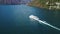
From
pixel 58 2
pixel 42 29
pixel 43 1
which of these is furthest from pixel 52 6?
pixel 42 29

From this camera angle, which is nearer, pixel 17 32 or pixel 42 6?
pixel 17 32

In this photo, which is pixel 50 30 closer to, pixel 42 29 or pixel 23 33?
pixel 42 29

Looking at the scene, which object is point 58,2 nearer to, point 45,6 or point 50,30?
point 45,6

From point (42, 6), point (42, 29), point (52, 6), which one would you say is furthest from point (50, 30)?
point (42, 6)

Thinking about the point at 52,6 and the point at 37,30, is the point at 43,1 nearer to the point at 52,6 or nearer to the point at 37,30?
the point at 52,6

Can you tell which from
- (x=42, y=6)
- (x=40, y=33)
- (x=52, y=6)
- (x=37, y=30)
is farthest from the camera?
(x=42, y=6)

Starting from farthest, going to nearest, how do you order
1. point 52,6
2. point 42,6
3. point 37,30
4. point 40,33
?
point 42,6 < point 52,6 < point 37,30 < point 40,33

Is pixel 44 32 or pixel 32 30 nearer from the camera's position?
pixel 44 32

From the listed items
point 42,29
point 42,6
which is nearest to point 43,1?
point 42,6
